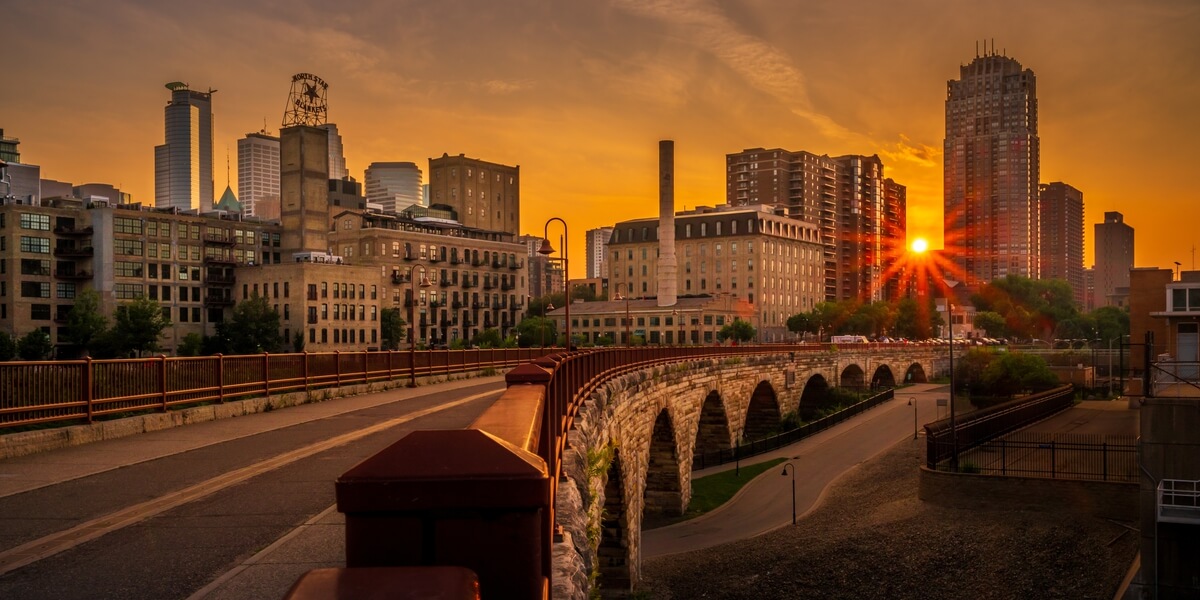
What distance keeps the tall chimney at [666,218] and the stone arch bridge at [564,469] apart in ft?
190

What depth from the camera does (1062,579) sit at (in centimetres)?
2755

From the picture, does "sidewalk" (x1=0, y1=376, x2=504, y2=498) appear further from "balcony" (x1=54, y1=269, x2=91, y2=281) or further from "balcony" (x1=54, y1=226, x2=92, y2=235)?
"balcony" (x1=54, y1=226, x2=92, y2=235)

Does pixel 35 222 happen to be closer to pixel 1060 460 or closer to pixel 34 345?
pixel 34 345

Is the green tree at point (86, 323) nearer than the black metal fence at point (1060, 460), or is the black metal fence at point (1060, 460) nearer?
the black metal fence at point (1060, 460)

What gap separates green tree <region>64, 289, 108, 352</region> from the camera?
87744mm

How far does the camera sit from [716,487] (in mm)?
49219

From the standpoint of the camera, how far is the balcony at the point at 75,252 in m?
95.6

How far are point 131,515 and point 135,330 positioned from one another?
279 ft

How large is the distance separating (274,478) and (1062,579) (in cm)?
2402

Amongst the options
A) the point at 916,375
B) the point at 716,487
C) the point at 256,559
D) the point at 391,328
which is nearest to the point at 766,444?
the point at 716,487

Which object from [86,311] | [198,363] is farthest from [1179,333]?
[86,311]

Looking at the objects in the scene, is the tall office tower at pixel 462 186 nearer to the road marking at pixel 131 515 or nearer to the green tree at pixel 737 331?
the green tree at pixel 737 331

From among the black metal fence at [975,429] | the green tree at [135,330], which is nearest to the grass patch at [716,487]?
the black metal fence at [975,429]

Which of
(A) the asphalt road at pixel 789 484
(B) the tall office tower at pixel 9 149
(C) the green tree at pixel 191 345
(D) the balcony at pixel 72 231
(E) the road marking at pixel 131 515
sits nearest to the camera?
(E) the road marking at pixel 131 515
